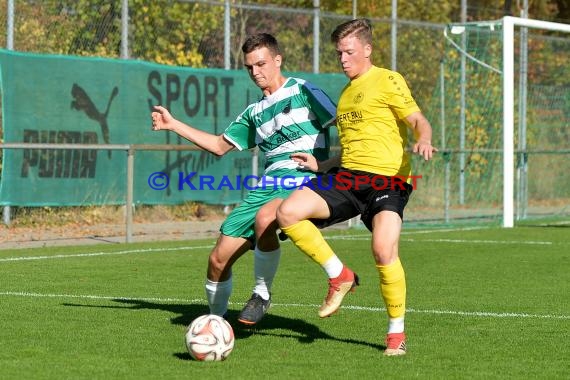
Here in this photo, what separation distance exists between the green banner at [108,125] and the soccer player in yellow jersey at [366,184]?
353 inches

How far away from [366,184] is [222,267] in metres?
1.24

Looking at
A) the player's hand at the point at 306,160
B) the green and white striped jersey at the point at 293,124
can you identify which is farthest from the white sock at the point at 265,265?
the player's hand at the point at 306,160

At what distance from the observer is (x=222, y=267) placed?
316 inches

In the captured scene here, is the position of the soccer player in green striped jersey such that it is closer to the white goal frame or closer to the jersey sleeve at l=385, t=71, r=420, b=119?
the jersey sleeve at l=385, t=71, r=420, b=119

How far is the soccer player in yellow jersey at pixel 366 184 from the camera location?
707cm

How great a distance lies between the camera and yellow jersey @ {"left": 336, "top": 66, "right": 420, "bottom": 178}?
7273 millimetres

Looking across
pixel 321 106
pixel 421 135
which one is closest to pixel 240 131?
pixel 321 106

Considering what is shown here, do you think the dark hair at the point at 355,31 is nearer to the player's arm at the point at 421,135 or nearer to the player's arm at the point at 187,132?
the player's arm at the point at 421,135

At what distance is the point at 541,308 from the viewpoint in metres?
9.23

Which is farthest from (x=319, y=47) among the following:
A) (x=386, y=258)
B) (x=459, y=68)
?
(x=386, y=258)

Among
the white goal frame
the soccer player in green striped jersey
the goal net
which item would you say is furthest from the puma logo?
the soccer player in green striped jersey

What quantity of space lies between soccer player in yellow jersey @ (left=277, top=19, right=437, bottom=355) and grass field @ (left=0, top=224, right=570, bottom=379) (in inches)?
15.1

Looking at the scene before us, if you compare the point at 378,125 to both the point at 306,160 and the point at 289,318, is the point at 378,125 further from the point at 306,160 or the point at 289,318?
the point at 289,318

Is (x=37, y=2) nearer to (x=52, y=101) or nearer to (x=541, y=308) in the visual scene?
(x=52, y=101)
